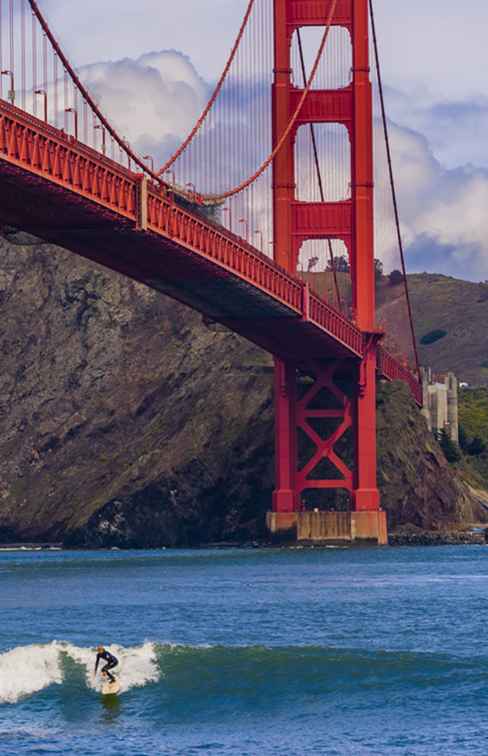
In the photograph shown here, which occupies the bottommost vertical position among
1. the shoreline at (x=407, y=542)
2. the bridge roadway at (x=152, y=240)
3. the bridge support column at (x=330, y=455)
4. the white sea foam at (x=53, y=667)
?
the white sea foam at (x=53, y=667)

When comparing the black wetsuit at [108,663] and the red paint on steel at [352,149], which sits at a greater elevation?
the red paint on steel at [352,149]

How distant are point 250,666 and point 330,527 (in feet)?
212

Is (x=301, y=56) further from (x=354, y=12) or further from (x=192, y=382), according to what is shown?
(x=192, y=382)

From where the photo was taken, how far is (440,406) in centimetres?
14288

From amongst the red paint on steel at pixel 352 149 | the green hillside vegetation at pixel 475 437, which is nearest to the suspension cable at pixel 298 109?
the red paint on steel at pixel 352 149

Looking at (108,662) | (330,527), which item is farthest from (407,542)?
(108,662)

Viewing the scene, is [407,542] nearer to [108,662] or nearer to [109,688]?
[108,662]

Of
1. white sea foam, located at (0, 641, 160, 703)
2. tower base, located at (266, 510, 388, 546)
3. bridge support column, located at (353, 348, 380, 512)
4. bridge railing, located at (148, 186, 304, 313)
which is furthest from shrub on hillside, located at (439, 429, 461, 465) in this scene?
white sea foam, located at (0, 641, 160, 703)

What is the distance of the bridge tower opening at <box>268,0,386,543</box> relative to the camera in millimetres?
106125

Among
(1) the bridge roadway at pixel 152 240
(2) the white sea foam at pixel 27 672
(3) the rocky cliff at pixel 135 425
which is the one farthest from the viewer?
(3) the rocky cliff at pixel 135 425

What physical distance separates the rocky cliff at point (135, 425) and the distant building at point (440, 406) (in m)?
7.79

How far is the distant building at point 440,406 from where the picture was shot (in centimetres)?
14062

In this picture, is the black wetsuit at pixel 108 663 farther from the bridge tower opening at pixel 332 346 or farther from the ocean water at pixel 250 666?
the bridge tower opening at pixel 332 346

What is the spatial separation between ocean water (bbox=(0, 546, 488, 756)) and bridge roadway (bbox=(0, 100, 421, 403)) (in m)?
12.5
